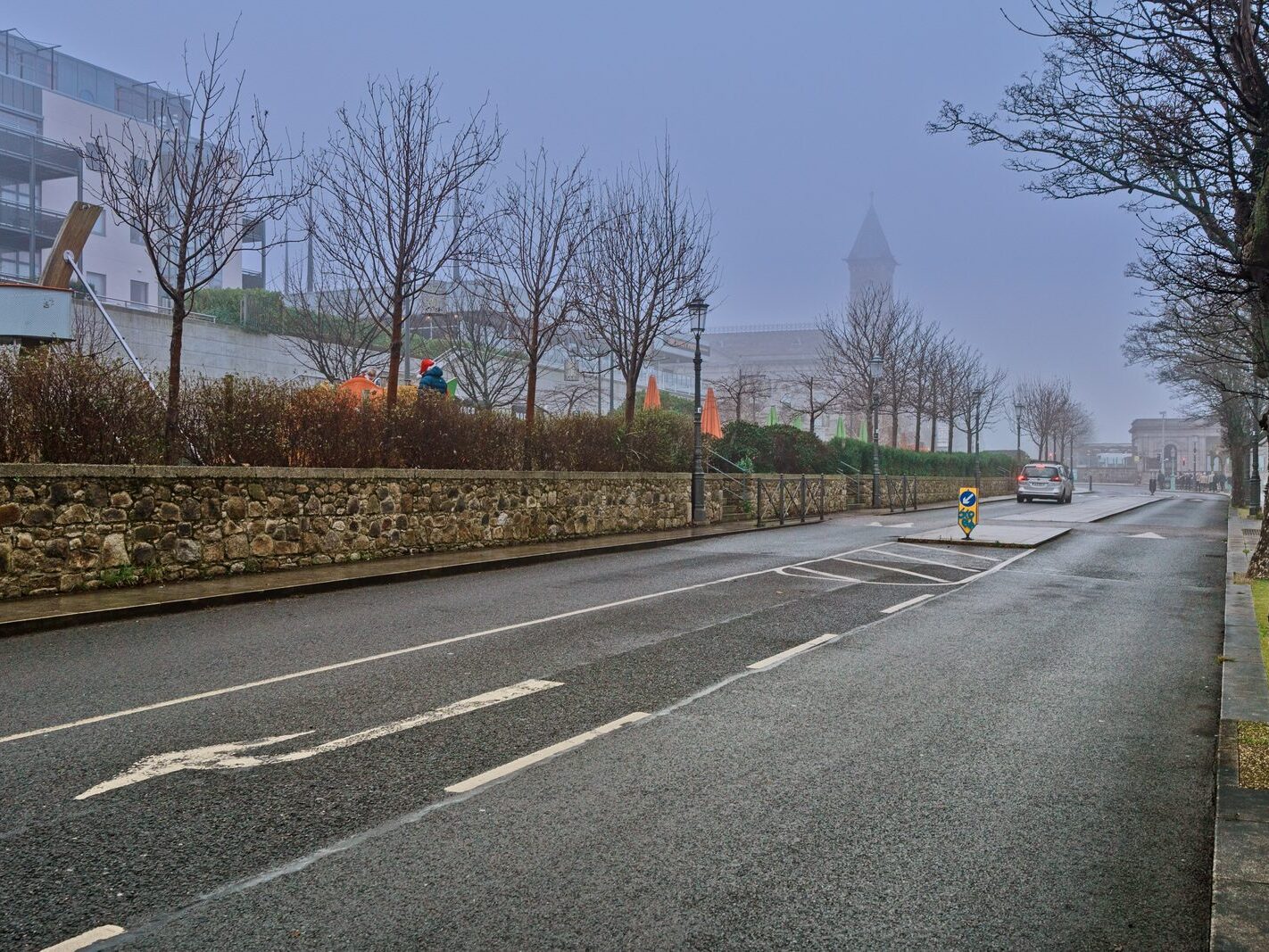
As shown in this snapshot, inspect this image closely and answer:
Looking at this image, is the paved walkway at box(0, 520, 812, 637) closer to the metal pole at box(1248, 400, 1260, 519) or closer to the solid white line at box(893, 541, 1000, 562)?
the solid white line at box(893, 541, 1000, 562)

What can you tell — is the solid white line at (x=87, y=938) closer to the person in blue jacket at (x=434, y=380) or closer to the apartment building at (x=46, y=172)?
the person in blue jacket at (x=434, y=380)

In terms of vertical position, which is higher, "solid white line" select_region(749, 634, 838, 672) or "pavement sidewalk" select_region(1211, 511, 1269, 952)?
"pavement sidewalk" select_region(1211, 511, 1269, 952)

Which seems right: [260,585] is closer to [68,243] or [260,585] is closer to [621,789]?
[68,243]

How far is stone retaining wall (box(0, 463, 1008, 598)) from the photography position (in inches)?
420

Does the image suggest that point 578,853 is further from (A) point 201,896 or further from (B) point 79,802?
(B) point 79,802

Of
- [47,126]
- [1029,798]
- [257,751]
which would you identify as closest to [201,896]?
[257,751]

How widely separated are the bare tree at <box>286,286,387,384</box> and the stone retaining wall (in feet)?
61.8

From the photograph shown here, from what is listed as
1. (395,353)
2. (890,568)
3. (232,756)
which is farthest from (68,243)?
(890,568)

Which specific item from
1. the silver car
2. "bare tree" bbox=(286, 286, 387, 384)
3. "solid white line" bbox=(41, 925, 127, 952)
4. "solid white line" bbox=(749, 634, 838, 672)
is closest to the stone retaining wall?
"solid white line" bbox=(749, 634, 838, 672)

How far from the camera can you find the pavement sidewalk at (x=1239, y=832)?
125 inches

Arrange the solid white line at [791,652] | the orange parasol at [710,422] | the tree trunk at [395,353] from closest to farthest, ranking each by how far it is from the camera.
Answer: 1. the solid white line at [791,652]
2. the tree trunk at [395,353]
3. the orange parasol at [710,422]

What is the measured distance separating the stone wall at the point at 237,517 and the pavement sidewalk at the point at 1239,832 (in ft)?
36.2

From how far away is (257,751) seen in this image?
17.2 ft

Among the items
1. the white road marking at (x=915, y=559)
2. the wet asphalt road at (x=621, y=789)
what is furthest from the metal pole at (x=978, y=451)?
the wet asphalt road at (x=621, y=789)
